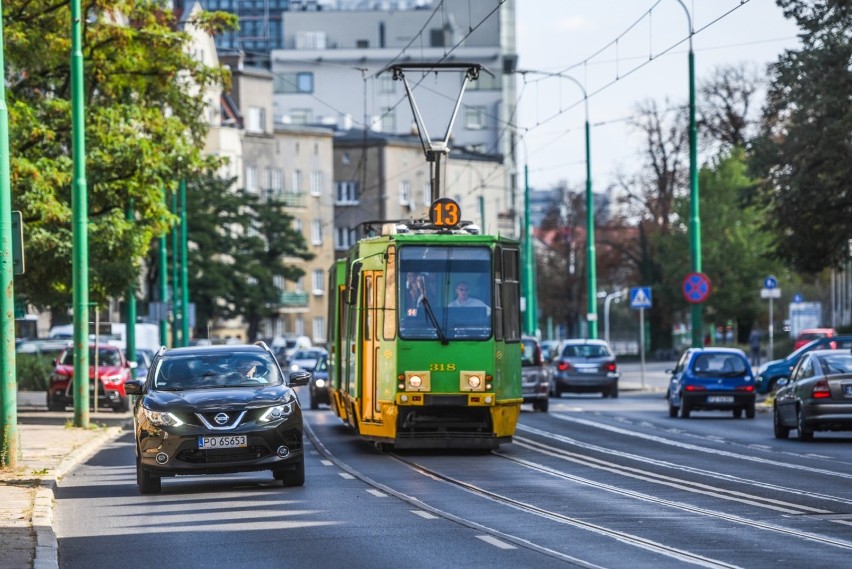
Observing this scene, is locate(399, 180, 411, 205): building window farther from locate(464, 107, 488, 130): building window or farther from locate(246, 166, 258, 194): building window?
locate(246, 166, 258, 194): building window

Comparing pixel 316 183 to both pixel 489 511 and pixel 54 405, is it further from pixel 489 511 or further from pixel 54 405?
pixel 489 511

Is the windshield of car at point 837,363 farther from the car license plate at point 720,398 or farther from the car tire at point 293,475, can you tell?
the car tire at point 293,475

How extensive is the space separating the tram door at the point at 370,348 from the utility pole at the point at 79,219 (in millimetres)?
8186

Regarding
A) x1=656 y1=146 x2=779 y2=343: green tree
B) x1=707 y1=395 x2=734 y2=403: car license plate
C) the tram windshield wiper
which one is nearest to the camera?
the tram windshield wiper

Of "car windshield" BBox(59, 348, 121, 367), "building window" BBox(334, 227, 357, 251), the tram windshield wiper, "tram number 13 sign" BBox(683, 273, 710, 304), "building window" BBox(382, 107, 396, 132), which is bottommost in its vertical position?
"car windshield" BBox(59, 348, 121, 367)

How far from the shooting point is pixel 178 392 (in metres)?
20.4

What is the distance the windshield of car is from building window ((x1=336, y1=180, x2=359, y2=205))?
92.9 metres

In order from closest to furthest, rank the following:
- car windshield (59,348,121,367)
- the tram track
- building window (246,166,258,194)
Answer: the tram track → car windshield (59,348,121,367) → building window (246,166,258,194)

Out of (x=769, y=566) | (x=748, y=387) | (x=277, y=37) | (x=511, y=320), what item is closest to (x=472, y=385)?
(x=511, y=320)

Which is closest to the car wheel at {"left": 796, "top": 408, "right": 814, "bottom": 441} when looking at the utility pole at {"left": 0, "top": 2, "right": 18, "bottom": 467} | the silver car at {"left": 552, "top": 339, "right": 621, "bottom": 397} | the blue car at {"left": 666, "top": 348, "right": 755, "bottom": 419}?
the blue car at {"left": 666, "top": 348, "right": 755, "bottom": 419}

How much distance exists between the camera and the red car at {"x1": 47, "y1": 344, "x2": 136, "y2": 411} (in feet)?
149

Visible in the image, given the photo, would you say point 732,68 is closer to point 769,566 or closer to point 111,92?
point 111,92

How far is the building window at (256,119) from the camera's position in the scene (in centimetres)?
11312

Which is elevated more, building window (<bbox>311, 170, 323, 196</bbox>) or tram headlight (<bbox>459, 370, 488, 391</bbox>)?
building window (<bbox>311, 170, 323, 196</bbox>)
